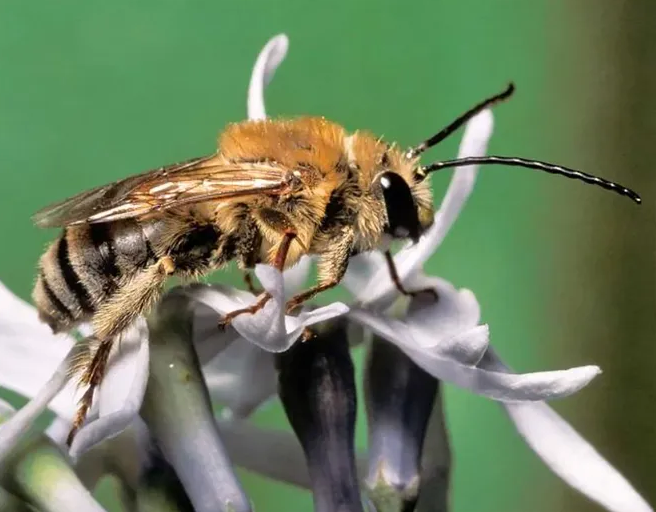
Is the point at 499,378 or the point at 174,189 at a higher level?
the point at 174,189

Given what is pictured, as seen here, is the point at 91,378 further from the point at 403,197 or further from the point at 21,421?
the point at 403,197

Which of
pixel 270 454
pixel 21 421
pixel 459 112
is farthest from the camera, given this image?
pixel 459 112

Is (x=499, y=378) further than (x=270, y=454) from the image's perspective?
No

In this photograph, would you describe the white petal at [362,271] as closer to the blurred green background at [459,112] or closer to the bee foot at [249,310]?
the bee foot at [249,310]

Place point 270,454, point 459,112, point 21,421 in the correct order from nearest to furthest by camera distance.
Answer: point 21,421, point 270,454, point 459,112

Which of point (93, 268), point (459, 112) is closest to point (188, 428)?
point (93, 268)

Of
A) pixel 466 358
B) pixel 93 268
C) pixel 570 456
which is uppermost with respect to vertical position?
pixel 93 268
